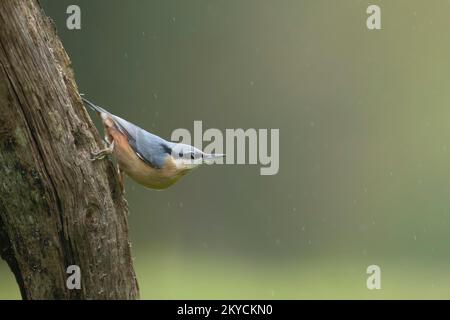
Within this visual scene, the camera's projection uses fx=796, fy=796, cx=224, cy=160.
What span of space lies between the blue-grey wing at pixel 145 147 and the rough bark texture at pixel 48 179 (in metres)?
0.12

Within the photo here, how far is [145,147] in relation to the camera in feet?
9.66

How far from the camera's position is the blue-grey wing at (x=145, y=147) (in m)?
2.93

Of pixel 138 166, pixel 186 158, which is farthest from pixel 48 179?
pixel 186 158

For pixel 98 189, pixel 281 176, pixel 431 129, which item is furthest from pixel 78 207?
pixel 431 129

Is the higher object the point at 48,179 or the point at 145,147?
the point at 145,147

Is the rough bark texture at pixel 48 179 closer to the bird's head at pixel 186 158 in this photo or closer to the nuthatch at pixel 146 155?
the nuthatch at pixel 146 155

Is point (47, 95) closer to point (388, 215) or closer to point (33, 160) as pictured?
point (33, 160)

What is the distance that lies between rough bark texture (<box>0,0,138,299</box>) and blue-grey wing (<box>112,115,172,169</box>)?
0.12m

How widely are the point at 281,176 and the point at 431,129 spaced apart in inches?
63.8

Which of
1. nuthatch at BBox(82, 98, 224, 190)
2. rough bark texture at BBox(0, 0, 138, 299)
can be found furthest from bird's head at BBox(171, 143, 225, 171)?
rough bark texture at BBox(0, 0, 138, 299)

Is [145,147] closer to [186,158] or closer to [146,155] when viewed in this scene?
[146,155]

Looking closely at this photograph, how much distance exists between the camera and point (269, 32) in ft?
25.3

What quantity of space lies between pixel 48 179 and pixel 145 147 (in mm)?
414

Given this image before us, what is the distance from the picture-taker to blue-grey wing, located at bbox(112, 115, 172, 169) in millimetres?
2934
